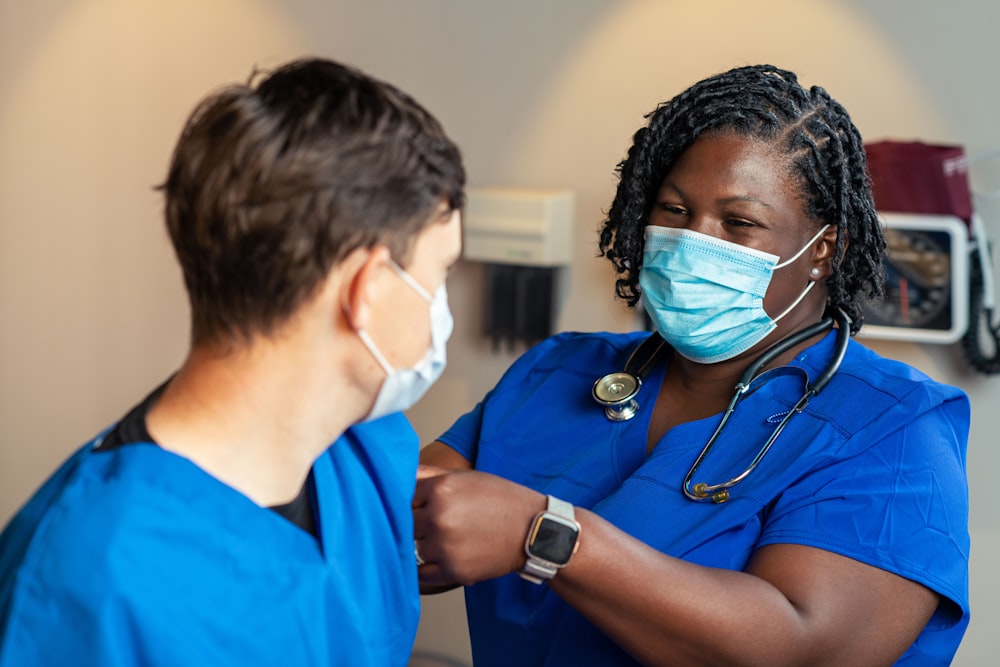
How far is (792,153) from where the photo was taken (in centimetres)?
140

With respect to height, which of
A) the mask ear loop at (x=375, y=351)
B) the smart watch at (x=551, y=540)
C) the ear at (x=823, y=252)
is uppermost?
the ear at (x=823, y=252)

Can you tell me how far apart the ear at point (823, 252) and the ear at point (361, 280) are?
723mm

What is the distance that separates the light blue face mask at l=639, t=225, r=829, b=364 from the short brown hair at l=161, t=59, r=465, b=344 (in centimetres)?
53

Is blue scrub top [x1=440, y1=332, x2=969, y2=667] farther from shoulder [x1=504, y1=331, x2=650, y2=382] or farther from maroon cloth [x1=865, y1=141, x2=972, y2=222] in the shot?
maroon cloth [x1=865, y1=141, x2=972, y2=222]

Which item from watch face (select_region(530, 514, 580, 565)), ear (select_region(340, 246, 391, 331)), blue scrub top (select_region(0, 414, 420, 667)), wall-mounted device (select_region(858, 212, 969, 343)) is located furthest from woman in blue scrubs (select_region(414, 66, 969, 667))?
wall-mounted device (select_region(858, 212, 969, 343))

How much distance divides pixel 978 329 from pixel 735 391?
3.22 feet

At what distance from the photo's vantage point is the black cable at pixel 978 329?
7.00 ft

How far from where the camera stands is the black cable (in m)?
2.13

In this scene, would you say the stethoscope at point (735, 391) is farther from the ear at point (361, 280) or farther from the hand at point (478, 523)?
the ear at point (361, 280)

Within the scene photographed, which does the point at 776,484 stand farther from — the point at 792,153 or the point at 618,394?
the point at 792,153

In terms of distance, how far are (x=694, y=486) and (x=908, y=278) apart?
1054 mm

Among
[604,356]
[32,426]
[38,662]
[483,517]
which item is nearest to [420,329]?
[483,517]

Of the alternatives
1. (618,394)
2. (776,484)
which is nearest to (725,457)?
(776,484)

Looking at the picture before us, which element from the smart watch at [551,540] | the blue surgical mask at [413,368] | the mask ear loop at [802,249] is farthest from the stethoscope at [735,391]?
the blue surgical mask at [413,368]
